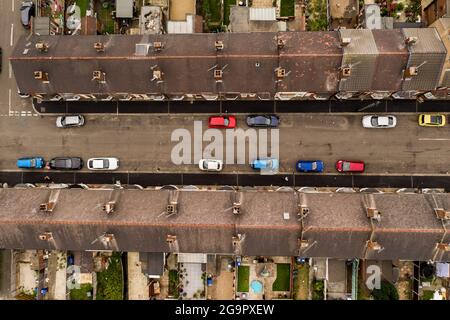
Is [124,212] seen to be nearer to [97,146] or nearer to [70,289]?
[97,146]

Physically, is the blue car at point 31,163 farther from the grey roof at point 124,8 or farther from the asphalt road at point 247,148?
the grey roof at point 124,8

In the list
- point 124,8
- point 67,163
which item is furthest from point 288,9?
point 67,163

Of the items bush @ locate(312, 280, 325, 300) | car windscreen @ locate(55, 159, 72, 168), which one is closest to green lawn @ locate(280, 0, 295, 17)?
car windscreen @ locate(55, 159, 72, 168)

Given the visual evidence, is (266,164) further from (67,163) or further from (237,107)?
(67,163)

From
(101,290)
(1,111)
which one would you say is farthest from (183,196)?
(1,111)

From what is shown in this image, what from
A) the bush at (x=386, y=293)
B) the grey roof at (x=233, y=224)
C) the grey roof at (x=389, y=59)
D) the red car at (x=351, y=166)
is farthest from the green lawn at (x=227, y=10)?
the bush at (x=386, y=293)
